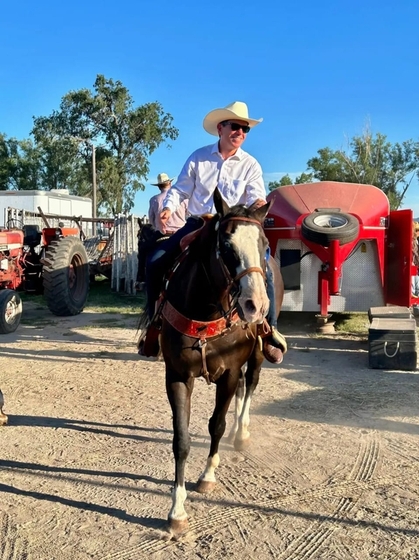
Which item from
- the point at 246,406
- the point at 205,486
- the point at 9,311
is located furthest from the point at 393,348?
the point at 9,311

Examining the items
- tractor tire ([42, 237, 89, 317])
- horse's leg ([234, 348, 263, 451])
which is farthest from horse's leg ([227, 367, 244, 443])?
tractor tire ([42, 237, 89, 317])

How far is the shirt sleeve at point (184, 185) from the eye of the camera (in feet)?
14.3

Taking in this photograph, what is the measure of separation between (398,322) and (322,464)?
3.75m

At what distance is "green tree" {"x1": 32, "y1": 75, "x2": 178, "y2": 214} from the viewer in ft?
131

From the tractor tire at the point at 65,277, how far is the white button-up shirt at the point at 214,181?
645cm

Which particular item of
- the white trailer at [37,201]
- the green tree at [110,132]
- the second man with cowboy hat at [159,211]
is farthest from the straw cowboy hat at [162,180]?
the green tree at [110,132]

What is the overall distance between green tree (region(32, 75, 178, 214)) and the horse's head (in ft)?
124

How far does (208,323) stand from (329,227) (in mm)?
5285

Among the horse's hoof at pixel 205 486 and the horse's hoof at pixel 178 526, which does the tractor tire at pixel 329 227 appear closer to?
the horse's hoof at pixel 205 486

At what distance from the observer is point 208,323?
3309 millimetres

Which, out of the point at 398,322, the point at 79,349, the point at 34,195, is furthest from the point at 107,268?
the point at 34,195

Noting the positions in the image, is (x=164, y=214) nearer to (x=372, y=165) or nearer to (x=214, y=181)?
(x=214, y=181)

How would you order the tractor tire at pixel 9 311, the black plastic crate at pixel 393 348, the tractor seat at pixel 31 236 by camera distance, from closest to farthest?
the black plastic crate at pixel 393 348
the tractor tire at pixel 9 311
the tractor seat at pixel 31 236

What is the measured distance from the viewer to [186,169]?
4.38m
